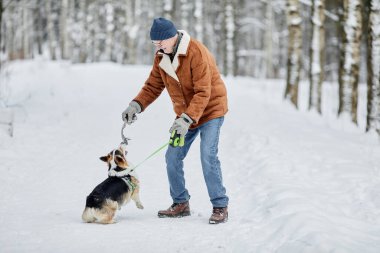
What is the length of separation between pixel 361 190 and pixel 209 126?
7.99 feet

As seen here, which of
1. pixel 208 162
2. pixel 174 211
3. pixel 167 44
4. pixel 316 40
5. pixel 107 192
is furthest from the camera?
pixel 316 40

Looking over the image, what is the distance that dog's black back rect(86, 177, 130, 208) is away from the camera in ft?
17.2

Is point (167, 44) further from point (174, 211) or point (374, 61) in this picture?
point (374, 61)

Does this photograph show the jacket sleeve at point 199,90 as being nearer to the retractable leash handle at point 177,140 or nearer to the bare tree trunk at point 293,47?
the retractable leash handle at point 177,140

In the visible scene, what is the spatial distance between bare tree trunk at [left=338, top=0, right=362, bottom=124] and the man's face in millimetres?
9245

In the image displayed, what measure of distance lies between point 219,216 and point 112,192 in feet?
3.97

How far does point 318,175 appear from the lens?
742 centimetres

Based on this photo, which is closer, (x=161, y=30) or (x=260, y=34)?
(x=161, y=30)

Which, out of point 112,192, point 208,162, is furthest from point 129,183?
point 208,162

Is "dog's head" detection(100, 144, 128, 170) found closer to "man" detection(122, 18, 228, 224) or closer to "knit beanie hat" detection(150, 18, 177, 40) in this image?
"man" detection(122, 18, 228, 224)

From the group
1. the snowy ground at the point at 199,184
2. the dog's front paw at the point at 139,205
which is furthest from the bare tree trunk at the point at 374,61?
the dog's front paw at the point at 139,205

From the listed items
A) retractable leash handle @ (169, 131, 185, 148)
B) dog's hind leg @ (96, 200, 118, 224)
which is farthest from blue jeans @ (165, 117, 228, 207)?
dog's hind leg @ (96, 200, 118, 224)

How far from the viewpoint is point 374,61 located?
34.9ft

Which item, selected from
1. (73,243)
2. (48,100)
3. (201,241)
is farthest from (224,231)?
(48,100)
